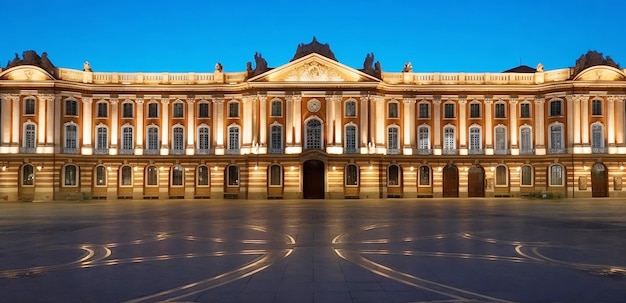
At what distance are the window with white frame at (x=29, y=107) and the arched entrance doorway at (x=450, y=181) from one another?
41135 mm

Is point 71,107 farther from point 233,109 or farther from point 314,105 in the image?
point 314,105

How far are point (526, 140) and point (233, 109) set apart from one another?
30187 millimetres

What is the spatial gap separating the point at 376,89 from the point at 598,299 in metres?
48.6

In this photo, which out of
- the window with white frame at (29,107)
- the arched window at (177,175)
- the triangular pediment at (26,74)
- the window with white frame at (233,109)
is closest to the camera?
the triangular pediment at (26,74)

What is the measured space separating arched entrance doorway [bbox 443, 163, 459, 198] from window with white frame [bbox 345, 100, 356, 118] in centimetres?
1121

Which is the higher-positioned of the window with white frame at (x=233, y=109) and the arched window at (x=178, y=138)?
the window with white frame at (x=233, y=109)

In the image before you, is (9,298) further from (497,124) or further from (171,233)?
(497,124)

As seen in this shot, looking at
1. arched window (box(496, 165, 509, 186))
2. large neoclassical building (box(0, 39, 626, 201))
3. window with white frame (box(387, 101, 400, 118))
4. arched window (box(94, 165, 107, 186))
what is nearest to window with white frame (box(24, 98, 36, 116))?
large neoclassical building (box(0, 39, 626, 201))

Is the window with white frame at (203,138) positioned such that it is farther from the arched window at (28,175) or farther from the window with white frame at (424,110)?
the window with white frame at (424,110)

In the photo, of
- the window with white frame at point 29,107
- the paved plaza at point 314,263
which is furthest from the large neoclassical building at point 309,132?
the paved plaza at point 314,263

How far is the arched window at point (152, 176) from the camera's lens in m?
60.9

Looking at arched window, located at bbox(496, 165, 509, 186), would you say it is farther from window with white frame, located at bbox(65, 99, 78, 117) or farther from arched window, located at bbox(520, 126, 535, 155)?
window with white frame, located at bbox(65, 99, 78, 117)

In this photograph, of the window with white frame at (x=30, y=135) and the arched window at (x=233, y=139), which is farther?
the arched window at (x=233, y=139)

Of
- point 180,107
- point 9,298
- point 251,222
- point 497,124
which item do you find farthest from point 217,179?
point 9,298
